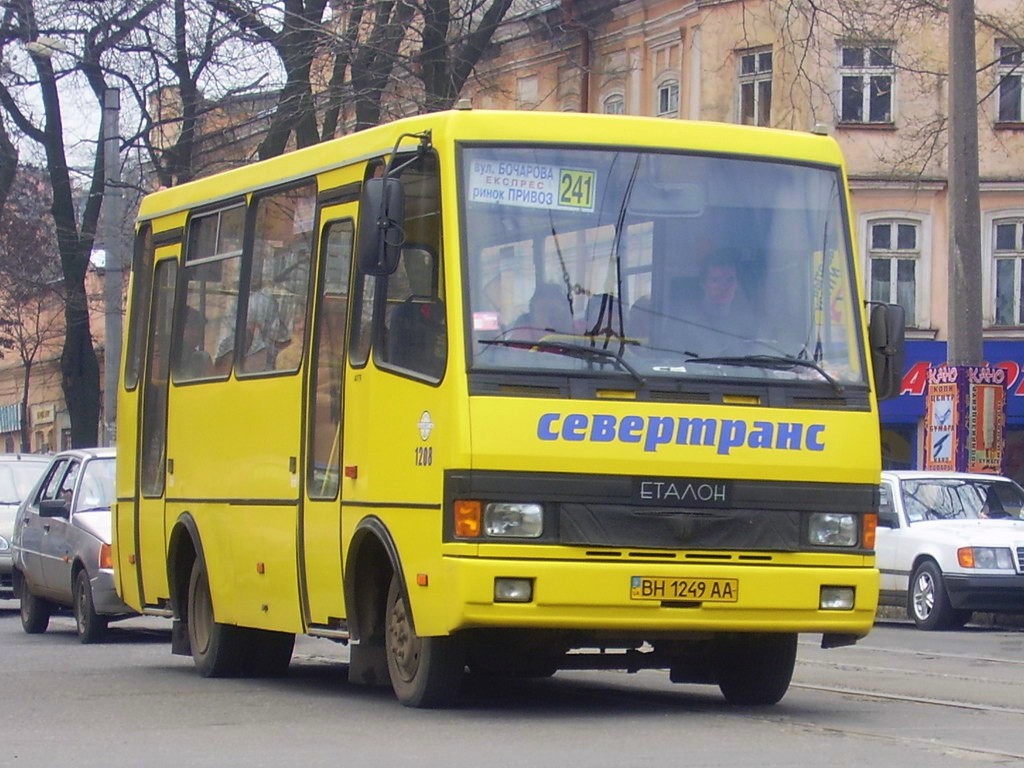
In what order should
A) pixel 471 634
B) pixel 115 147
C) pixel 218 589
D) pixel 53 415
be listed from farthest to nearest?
1. pixel 53 415
2. pixel 115 147
3. pixel 218 589
4. pixel 471 634

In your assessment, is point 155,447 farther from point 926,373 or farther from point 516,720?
point 926,373

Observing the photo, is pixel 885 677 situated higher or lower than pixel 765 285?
lower

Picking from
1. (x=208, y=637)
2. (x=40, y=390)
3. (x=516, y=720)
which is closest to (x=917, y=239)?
(x=208, y=637)

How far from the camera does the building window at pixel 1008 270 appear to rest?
4025 cm

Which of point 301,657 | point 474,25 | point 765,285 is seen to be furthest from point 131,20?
point 765,285

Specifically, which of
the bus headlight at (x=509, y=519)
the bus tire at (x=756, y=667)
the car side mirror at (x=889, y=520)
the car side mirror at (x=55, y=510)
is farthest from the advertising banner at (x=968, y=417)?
the bus headlight at (x=509, y=519)

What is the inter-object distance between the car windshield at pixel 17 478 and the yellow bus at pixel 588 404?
1248 centimetres

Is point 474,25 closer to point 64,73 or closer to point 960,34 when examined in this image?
point 64,73

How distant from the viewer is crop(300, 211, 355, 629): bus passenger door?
1198 cm

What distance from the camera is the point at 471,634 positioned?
1112cm

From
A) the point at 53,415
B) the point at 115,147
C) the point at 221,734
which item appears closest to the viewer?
the point at 221,734

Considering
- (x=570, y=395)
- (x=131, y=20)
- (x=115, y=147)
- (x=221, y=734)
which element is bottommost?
(x=221, y=734)

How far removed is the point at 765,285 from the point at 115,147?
872 inches

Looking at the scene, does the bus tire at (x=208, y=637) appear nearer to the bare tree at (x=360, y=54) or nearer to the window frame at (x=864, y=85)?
the bare tree at (x=360, y=54)
